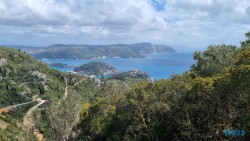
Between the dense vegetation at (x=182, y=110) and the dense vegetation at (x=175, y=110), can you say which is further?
the dense vegetation at (x=175, y=110)

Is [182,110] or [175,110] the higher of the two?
[182,110]

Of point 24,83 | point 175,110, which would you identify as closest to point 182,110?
point 175,110

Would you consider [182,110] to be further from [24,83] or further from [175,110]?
[24,83]

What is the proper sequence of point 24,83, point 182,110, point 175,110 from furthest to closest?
point 24,83 < point 175,110 < point 182,110

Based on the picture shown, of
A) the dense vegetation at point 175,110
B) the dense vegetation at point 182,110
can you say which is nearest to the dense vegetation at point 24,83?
the dense vegetation at point 175,110

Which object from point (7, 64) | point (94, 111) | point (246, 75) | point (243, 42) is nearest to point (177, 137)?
point (246, 75)

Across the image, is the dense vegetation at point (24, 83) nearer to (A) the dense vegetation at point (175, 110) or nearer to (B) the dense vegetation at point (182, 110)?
(A) the dense vegetation at point (175, 110)

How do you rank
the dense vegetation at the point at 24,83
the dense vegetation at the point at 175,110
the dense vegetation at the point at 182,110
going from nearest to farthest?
1. the dense vegetation at the point at 182,110
2. the dense vegetation at the point at 175,110
3. the dense vegetation at the point at 24,83

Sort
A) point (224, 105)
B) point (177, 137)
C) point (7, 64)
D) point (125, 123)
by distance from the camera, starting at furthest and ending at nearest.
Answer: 1. point (7, 64)
2. point (125, 123)
3. point (177, 137)
4. point (224, 105)

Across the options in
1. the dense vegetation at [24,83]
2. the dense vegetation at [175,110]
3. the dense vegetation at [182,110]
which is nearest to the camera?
the dense vegetation at [182,110]

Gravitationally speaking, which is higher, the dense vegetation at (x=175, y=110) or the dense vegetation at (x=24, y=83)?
the dense vegetation at (x=175, y=110)

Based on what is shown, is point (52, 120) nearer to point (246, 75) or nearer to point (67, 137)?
point (67, 137)
